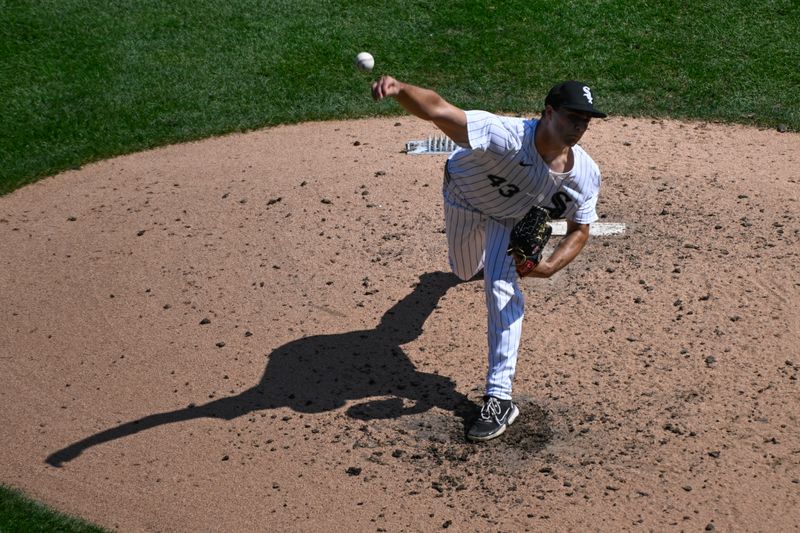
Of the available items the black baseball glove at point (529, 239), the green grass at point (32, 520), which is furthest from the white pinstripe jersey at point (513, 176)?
the green grass at point (32, 520)

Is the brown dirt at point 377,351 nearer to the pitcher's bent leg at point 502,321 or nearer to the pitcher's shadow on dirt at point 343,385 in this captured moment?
the pitcher's shadow on dirt at point 343,385

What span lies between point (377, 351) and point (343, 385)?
1.25 feet

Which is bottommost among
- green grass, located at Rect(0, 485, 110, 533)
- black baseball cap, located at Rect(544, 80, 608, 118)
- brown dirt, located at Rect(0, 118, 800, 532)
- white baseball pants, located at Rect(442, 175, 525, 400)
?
brown dirt, located at Rect(0, 118, 800, 532)

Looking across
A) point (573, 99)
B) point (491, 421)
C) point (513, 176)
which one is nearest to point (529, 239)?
point (513, 176)

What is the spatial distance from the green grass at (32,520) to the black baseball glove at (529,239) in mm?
2475

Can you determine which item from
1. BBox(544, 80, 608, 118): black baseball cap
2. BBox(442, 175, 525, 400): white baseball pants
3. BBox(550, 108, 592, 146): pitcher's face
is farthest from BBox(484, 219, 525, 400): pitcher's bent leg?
BBox(544, 80, 608, 118): black baseball cap

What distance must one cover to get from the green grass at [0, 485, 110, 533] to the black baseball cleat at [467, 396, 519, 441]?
6.46 feet

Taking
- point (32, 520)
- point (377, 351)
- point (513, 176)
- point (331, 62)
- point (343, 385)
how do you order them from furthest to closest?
point (331, 62) → point (377, 351) → point (343, 385) → point (513, 176) → point (32, 520)

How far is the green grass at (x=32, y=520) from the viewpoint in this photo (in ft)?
16.8

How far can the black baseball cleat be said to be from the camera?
5668 millimetres

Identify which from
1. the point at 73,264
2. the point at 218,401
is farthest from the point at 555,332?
the point at 73,264

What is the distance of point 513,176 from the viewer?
564 cm

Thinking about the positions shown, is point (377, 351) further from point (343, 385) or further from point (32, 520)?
point (32, 520)

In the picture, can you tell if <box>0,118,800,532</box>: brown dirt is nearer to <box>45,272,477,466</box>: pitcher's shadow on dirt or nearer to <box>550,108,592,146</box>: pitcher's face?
<box>45,272,477,466</box>: pitcher's shadow on dirt
